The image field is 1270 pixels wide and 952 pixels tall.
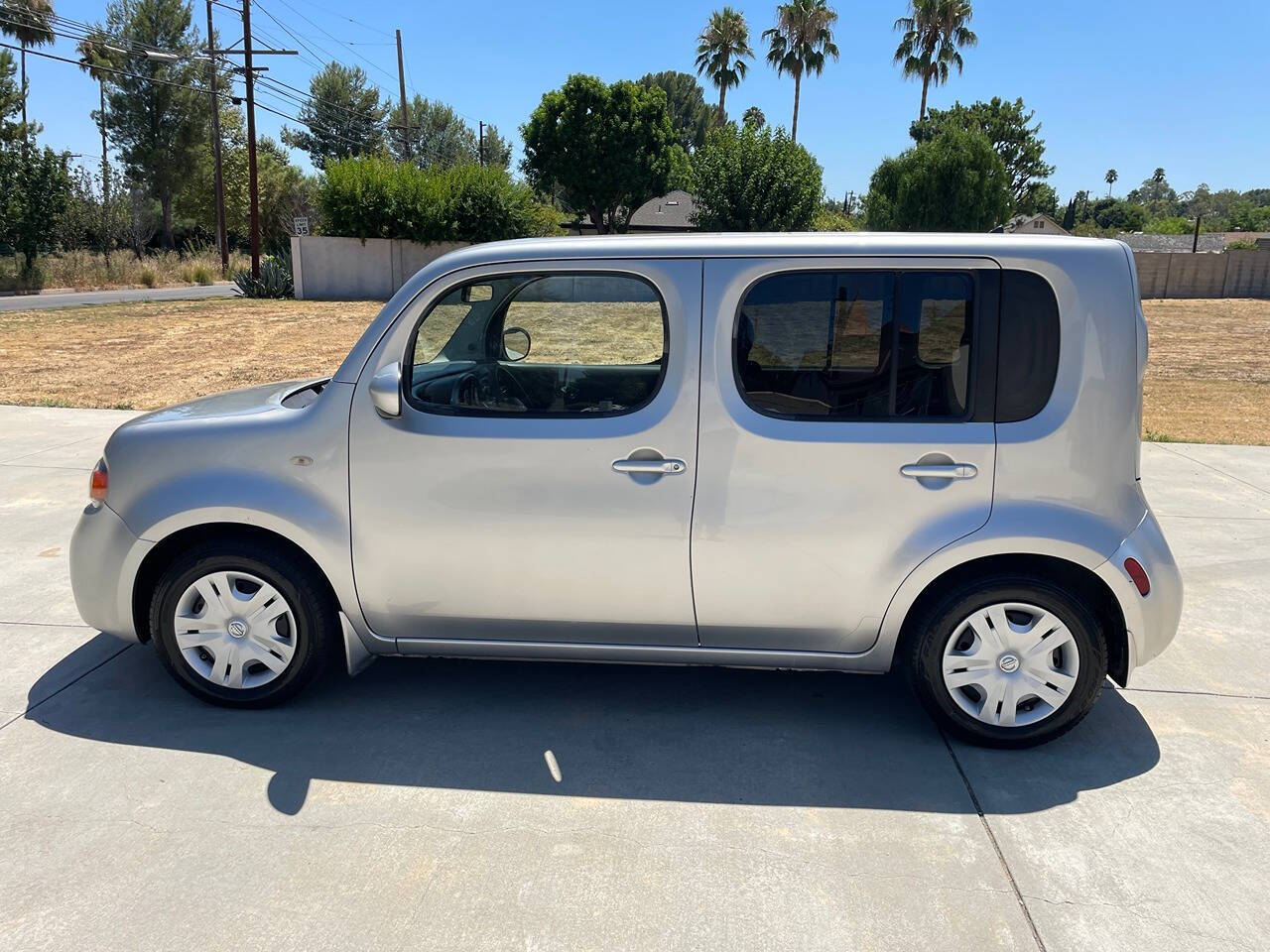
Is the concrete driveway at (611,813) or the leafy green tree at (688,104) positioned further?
the leafy green tree at (688,104)

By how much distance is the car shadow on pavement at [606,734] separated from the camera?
3.41 meters

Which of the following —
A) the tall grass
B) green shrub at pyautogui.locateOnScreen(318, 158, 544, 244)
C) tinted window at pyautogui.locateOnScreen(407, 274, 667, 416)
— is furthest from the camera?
the tall grass

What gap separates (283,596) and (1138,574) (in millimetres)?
3175

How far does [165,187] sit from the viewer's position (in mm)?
54594

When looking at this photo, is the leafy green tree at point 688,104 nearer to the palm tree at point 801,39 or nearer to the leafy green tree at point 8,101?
the palm tree at point 801,39

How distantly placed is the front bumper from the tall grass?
38.4 metres

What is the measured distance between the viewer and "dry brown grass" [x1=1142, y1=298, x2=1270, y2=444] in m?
11.1

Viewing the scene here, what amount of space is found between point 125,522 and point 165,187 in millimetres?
58783

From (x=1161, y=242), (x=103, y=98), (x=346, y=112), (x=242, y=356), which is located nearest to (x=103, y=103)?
(x=103, y=98)

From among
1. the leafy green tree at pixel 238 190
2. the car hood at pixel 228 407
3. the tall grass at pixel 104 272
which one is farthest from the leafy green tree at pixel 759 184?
the car hood at pixel 228 407

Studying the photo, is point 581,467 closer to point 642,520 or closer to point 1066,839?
point 642,520

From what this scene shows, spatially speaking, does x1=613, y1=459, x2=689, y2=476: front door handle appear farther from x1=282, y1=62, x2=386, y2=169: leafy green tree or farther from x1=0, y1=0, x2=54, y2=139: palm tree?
x1=282, y1=62, x2=386, y2=169: leafy green tree

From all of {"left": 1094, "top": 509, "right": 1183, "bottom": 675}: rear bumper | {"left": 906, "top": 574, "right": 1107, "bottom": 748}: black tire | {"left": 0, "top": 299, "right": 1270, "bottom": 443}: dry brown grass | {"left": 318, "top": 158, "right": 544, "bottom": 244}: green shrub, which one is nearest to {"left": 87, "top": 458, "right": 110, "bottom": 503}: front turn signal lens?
{"left": 0, "top": 299, "right": 1270, "bottom": 443}: dry brown grass

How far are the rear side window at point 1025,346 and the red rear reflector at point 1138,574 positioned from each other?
0.63m
